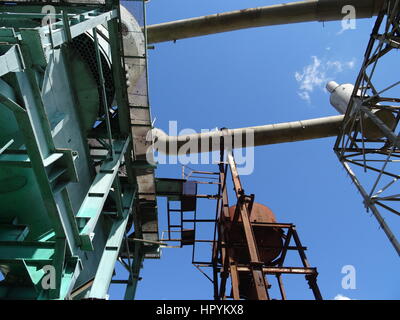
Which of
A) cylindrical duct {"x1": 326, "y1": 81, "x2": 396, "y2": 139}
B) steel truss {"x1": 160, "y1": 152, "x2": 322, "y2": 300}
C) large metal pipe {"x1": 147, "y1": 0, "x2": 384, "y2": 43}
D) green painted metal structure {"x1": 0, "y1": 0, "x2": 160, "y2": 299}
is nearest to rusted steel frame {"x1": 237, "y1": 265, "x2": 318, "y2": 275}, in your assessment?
steel truss {"x1": 160, "y1": 152, "x2": 322, "y2": 300}

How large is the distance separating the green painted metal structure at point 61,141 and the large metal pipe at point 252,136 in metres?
4.29

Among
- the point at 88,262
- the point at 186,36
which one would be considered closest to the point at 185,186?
the point at 88,262

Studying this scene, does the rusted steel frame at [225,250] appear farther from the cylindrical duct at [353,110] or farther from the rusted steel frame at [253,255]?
the cylindrical duct at [353,110]

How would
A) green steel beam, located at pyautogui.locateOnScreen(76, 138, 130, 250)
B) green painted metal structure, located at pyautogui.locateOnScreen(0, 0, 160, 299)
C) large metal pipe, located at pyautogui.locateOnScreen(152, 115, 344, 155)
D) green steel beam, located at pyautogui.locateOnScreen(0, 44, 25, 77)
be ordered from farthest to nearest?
1. large metal pipe, located at pyautogui.locateOnScreen(152, 115, 344, 155)
2. green steel beam, located at pyautogui.locateOnScreen(76, 138, 130, 250)
3. green painted metal structure, located at pyautogui.locateOnScreen(0, 0, 160, 299)
4. green steel beam, located at pyautogui.locateOnScreen(0, 44, 25, 77)

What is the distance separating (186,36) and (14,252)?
10.5 m

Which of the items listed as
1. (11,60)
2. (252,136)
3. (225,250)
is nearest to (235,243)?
(225,250)

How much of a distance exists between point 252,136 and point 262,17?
5.05m

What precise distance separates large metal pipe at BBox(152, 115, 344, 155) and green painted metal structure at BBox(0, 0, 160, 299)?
429 cm

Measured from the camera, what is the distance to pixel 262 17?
10.9 meters

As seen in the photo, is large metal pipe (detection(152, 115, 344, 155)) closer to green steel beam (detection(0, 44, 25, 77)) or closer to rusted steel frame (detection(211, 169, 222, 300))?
rusted steel frame (detection(211, 169, 222, 300))

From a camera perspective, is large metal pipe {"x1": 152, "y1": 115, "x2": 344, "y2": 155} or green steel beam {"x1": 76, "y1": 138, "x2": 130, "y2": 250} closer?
green steel beam {"x1": 76, "y1": 138, "x2": 130, "y2": 250}

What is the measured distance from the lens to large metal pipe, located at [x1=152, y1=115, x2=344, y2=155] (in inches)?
466

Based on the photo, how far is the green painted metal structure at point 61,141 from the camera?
135 inches

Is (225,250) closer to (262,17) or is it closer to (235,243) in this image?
(235,243)
